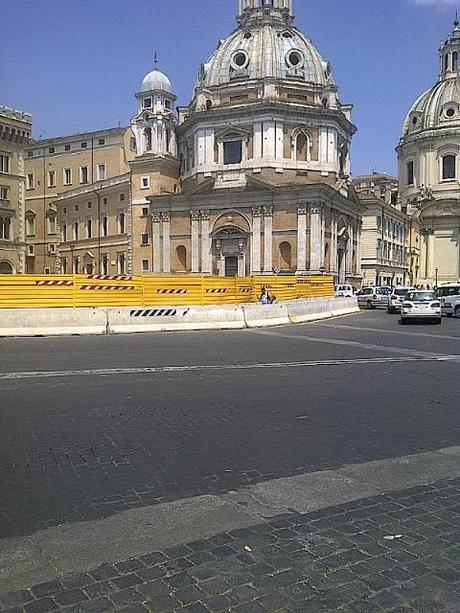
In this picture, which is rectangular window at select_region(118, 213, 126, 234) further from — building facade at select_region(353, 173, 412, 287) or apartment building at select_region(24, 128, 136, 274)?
building facade at select_region(353, 173, 412, 287)

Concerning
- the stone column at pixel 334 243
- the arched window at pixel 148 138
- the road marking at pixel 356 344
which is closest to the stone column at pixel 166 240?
the arched window at pixel 148 138

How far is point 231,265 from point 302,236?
783 centimetres

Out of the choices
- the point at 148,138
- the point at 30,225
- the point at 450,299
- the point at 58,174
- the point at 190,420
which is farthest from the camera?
the point at 30,225

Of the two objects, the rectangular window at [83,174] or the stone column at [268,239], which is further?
the rectangular window at [83,174]

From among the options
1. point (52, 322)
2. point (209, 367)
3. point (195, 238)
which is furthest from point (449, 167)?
point (209, 367)

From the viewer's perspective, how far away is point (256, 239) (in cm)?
5934

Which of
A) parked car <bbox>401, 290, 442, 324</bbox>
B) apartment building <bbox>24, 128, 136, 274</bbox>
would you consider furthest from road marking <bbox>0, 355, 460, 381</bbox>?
apartment building <bbox>24, 128, 136, 274</bbox>

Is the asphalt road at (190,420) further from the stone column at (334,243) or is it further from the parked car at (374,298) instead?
the stone column at (334,243)

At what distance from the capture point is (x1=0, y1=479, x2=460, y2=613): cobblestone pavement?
11.2ft

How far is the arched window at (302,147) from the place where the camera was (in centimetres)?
6188

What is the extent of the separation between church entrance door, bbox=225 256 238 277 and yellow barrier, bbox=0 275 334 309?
27.6 metres

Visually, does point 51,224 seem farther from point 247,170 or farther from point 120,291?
point 120,291

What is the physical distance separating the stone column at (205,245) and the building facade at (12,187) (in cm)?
2057

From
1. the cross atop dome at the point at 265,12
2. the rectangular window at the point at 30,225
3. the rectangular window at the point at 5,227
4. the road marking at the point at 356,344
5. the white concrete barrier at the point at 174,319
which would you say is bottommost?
the road marking at the point at 356,344
